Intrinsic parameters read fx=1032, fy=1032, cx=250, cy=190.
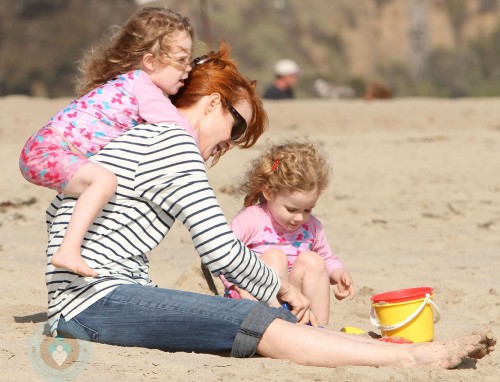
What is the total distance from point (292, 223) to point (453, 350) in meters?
1.14

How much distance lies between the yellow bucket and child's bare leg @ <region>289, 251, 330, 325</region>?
0.32 m

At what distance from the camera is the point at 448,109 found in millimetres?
13242

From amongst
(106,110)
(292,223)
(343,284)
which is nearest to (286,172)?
(292,223)

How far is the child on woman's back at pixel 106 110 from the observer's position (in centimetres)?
342

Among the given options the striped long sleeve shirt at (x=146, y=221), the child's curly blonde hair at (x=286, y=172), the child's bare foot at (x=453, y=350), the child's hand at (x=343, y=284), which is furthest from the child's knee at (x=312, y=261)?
the child's bare foot at (x=453, y=350)

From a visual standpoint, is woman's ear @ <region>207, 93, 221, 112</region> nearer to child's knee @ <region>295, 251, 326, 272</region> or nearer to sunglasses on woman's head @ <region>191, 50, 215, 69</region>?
sunglasses on woman's head @ <region>191, 50, 215, 69</region>

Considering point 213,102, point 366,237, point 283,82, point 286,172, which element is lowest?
point 366,237

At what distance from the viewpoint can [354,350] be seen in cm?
341

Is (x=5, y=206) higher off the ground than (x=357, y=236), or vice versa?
(x=357, y=236)

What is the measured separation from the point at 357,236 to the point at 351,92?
17.7 metres

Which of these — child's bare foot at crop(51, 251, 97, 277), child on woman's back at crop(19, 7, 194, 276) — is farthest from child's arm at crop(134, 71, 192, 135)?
child's bare foot at crop(51, 251, 97, 277)

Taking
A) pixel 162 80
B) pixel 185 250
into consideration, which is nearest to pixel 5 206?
pixel 185 250

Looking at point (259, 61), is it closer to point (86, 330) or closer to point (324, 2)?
point (324, 2)

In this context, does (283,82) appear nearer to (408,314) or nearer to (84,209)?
(408,314)
